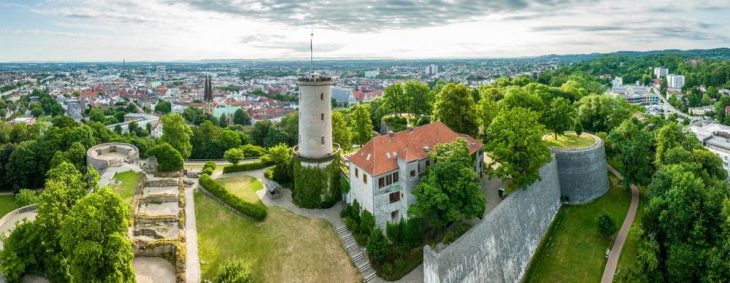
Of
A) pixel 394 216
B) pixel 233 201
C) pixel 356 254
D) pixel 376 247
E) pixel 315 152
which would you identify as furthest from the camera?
pixel 233 201

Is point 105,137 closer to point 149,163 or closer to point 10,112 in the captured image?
point 149,163

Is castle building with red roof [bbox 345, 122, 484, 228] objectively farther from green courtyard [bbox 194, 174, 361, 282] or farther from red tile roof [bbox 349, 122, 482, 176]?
green courtyard [bbox 194, 174, 361, 282]

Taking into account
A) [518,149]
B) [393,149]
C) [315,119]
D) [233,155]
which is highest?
[315,119]

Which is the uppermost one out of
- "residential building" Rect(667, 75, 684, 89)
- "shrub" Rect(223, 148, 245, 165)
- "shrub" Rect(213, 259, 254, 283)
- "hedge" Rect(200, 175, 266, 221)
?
"residential building" Rect(667, 75, 684, 89)

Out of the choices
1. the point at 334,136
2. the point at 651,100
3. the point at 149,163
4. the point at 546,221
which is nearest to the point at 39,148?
the point at 149,163

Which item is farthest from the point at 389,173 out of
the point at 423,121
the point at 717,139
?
the point at 717,139

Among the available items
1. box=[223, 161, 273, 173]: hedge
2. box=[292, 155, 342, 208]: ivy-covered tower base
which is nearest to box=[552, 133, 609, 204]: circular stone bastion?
box=[292, 155, 342, 208]: ivy-covered tower base

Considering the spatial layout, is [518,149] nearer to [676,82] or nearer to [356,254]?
[356,254]
